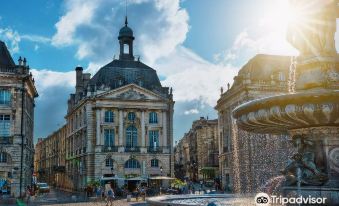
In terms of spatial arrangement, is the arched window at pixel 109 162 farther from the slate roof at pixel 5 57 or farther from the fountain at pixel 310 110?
the fountain at pixel 310 110

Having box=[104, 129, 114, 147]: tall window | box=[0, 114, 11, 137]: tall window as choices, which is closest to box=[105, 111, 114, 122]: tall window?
box=[104, 129, 114, 147]: tall window

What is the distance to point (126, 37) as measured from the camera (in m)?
63.0

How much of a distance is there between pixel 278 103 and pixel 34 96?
50.4 meters

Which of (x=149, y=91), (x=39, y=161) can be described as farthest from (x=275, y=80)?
(x=39, y=161)

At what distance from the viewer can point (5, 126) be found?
44500 mm

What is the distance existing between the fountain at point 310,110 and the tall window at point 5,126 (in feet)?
116

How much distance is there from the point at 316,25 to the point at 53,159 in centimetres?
8269

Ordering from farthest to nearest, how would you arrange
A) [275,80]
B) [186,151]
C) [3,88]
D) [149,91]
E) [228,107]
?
[186,151] → [149,91] → [228,107] → [275,80] → [3,88]

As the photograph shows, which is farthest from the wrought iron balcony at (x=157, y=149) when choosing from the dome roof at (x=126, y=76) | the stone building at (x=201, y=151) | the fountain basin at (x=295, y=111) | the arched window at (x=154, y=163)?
the fountain basin at (x=295, y=111)

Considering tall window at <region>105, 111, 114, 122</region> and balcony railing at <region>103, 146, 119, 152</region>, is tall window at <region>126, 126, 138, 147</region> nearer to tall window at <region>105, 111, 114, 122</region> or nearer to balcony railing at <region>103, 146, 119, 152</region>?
balcony railing at <region>103, 146, 119, 152</region>

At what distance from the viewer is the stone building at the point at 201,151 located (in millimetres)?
83812

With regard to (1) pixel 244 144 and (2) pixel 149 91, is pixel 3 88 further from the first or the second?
(1) pixel 244 144

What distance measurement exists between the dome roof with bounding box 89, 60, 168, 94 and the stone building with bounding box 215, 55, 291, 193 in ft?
29.1

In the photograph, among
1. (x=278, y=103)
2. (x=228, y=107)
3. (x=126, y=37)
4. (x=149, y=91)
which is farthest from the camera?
(x=126, y=37)
